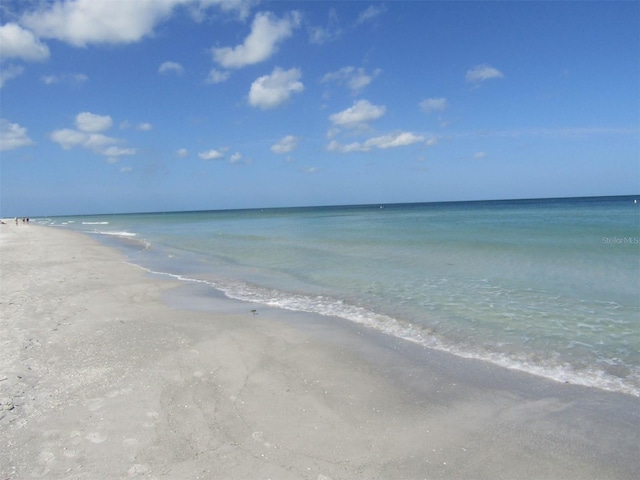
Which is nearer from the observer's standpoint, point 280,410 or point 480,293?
point 280,410

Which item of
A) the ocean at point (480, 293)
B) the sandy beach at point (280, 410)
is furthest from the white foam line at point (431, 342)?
the sandy beach at point (280, 410)

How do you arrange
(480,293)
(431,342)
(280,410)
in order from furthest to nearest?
(480,293), (431,342), (280,410)

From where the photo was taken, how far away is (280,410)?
16.3ft

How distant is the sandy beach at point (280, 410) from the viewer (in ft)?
12.9

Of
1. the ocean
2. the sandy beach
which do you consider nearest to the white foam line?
the ocean

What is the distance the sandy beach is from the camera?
3.93m

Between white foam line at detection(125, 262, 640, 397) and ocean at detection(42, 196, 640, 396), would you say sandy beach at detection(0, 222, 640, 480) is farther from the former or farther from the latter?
ocean at detection(42, 196, 640, 396)

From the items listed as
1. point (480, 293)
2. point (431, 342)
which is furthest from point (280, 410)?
point (480, 293)

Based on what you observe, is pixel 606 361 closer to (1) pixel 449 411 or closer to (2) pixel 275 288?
(1) pixel 449 411

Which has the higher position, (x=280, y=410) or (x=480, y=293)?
(x=480, y=293)

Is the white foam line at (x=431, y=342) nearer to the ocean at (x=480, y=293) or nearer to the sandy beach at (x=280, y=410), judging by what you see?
the ocean at (x=480, y=293)

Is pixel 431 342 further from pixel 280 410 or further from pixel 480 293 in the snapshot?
pixel 480 293

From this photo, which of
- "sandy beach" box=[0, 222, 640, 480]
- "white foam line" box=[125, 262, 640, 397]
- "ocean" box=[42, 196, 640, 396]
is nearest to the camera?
"sandy beach" box=[0, 222, 640, 480]

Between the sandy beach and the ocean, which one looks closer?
the sandy beach
